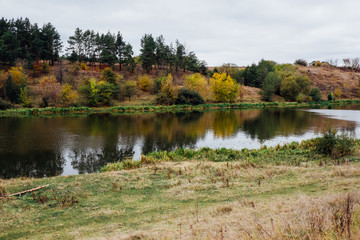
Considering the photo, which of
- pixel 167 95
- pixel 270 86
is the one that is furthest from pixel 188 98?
pixel 270 86

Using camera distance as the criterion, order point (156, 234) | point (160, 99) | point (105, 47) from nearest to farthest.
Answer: point (156, 234) < point (160, 99) < point (105, 47)

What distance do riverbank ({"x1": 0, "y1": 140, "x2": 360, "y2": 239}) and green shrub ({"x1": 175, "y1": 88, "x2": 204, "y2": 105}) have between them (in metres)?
55.4

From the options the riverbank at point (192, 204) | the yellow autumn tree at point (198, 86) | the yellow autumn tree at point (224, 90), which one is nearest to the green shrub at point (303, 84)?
the yellow autumn tree at point (224, 90)

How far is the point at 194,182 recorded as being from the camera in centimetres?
1138

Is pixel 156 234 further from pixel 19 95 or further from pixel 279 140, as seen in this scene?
pixel 19 95

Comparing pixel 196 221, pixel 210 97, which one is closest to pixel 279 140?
pixel 196 221

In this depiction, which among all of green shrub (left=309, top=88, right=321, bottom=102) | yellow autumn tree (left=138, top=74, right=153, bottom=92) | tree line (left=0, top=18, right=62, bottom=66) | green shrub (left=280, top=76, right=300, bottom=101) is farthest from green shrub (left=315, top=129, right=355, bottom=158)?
tree line (left=0, top=18, right=62, bottom=66)

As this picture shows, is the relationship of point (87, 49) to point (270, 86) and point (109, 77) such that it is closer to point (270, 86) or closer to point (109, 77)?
point (109, 77)

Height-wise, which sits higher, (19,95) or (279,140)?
(19,95)

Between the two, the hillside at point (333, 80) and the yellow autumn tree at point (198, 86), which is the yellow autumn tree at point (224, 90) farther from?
the hillside at point (333, 80)

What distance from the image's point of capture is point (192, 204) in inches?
339

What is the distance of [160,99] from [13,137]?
44.4 m

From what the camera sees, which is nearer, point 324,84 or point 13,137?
point 13,137

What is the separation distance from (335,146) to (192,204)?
1154cm
